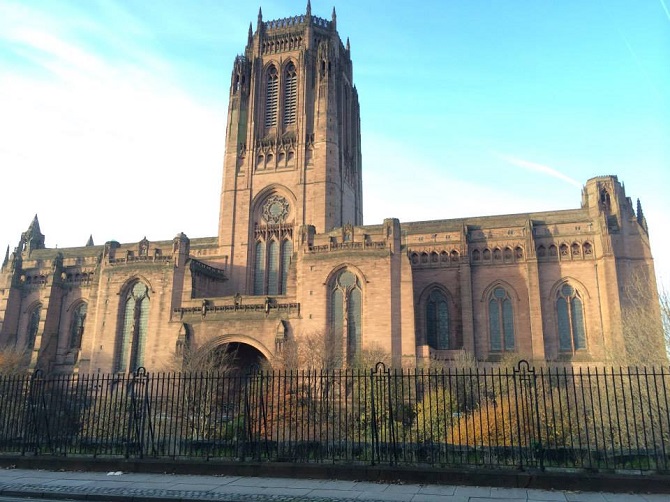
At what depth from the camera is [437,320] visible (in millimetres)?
48594

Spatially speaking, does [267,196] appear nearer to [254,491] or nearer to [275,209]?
[275,209]

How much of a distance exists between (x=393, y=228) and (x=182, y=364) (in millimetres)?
17921

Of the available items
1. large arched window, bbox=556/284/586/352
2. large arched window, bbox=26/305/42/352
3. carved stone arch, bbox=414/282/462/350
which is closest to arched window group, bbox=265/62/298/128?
carved stone arch, bbox=414/282/462/350

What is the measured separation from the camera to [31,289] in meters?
62.2

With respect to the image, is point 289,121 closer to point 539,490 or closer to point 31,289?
point 31,289

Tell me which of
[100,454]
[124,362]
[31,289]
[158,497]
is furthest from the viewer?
[31,289]

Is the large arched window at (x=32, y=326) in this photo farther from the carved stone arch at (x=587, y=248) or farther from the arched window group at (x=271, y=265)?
the carved stone arch at (x=587, y=248)

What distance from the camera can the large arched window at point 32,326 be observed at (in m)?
59.5

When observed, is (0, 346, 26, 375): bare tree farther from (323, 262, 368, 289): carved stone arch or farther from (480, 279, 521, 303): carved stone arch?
(480, 279, 521, 303): carved stone arch

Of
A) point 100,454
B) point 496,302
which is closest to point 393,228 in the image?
point 496,302

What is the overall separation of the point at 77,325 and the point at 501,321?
135ft

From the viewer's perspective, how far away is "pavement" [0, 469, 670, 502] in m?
12.6

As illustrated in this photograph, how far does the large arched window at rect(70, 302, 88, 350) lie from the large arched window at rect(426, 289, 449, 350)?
34107 millimetres

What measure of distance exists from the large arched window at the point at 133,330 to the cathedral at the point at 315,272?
12 cm
